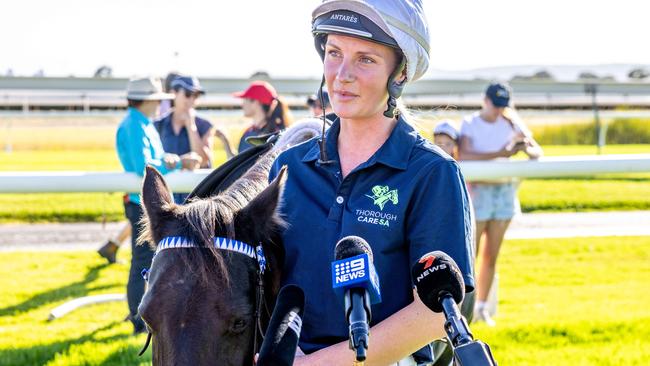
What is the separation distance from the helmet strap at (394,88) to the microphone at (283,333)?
665mm

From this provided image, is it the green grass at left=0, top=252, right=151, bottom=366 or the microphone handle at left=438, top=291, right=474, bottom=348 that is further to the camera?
the green grass at left=0, top=252, right=151, bottom=366

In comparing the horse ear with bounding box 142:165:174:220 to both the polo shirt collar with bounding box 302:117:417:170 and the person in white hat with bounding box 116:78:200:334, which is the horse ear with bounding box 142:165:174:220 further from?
the person in white hat with bounding box 116:78:200:334

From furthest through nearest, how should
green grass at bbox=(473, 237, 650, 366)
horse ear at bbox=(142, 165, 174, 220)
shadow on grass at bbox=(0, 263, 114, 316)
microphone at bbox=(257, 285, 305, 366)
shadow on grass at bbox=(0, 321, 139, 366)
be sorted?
1. shadow on grass at bbox=(0, 263, 114, 316)
2. green grass at bbox=(473, 237, 650, 366)
3. shadow on grass at bbox=(0, 321, 139, 366)
4. horse ear at bbox=(142, 165, 174, 220)
5. microphone at bbox=(257, 285, 305, 366)

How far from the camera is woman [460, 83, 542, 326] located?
842 cm

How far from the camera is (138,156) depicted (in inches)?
293

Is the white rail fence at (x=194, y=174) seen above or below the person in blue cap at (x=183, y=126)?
below

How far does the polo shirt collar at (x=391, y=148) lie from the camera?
2.78m

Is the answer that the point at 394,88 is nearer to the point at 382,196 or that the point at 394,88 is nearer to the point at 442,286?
the point at 382,196

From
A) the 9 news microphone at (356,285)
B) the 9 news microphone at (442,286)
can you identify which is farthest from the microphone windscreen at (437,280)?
the 9 news microphone at (356,285)

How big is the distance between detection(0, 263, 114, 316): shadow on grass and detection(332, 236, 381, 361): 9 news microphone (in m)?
7.11

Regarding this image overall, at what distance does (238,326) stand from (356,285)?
781mm

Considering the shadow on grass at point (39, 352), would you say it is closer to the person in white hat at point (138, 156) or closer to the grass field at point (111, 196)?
the person in white hat at point (138, 156)

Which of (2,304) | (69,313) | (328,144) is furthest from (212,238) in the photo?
(2,304)

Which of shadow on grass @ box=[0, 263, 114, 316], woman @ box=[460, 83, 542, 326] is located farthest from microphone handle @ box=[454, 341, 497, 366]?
shadow on grass @ box=[0, 263, 114, 316]
